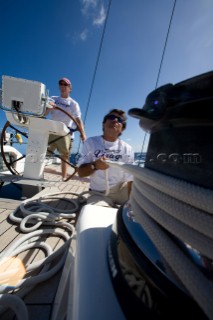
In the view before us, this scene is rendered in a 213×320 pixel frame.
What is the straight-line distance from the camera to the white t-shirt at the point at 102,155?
1638 millimetres

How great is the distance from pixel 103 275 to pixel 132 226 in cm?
11

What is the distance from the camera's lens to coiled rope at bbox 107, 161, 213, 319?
0.74 feet

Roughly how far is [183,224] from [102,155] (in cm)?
140

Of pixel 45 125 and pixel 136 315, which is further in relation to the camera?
pixel 45 125

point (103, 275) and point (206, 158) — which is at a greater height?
point (206, 158)

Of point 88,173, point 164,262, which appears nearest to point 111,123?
point 88,173

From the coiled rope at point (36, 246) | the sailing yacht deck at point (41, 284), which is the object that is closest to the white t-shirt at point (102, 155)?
the coiled rope at point (36, 246)

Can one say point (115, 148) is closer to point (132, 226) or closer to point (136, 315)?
point (132, 226)

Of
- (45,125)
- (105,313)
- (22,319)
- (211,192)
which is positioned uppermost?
(45,125)

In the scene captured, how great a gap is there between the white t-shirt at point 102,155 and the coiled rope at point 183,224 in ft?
4.21

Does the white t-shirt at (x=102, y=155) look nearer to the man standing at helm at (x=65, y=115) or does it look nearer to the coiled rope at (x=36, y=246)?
the coiled rope at (x=36, y=246)

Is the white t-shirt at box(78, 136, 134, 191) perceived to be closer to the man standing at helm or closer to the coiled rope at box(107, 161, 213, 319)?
the man standing at helm

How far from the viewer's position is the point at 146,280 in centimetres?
28

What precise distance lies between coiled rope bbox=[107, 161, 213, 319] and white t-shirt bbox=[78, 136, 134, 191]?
1284 mm
